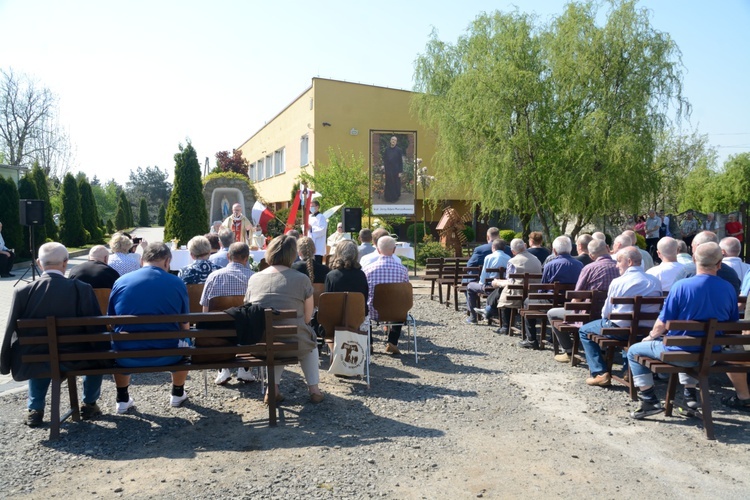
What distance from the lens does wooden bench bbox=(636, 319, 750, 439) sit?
4.70m

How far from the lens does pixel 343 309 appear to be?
6102 millimetres

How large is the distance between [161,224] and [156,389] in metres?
78.7

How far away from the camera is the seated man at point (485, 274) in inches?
381

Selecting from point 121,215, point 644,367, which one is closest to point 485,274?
point 644,367

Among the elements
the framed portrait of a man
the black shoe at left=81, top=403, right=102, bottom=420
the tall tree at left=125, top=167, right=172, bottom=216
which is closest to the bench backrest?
the black shoe at left=81, top=403, right=102, bottom=420

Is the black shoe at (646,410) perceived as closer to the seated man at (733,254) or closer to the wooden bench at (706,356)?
the wooden bench at (706,356)

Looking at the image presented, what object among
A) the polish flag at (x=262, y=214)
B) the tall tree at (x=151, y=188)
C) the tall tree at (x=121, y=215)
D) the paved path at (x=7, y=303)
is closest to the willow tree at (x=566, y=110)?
the polish flag at (x=262, y=214)

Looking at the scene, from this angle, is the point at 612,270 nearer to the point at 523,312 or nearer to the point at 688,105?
the point at 523,312

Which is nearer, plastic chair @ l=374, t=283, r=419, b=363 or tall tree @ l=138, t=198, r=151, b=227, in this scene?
plastic chair @ l=374, t=283, r=419, b=363

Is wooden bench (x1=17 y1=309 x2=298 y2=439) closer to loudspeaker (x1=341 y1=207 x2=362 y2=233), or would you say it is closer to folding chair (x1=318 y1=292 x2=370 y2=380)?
folding chair (x1=318 y1=292 x2=370 y2=380)

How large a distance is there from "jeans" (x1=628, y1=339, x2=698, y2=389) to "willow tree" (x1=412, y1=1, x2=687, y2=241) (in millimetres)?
13579

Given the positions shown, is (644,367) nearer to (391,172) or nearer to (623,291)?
(623,291)

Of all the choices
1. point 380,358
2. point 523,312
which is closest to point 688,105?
point 523,312

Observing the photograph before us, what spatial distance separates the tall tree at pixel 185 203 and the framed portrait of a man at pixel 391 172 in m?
7.85
